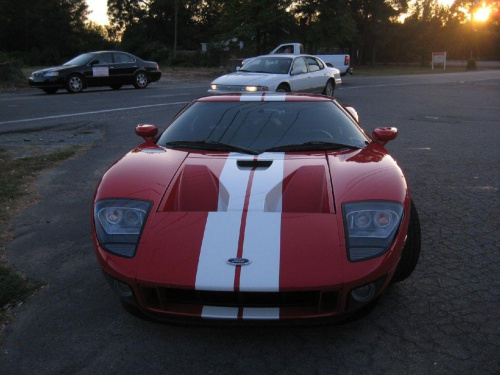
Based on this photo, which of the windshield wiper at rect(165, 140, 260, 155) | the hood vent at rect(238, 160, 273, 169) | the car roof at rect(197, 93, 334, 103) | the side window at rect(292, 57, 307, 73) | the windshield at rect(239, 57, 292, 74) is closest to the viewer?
the hood vent at rect(238, 160, 273, 169)

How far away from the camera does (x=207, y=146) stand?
364 cm

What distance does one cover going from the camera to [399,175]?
3166 millimetres

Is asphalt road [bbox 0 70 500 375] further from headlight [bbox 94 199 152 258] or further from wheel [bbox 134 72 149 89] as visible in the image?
wheel [bbox 134 72 149 89]

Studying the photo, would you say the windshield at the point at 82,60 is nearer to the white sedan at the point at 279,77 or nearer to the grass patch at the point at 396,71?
the white sedan at the point at 279,77

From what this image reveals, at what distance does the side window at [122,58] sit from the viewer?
18.1 metres

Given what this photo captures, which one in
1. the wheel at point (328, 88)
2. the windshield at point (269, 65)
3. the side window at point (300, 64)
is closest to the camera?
the windshield at point (269, 65)

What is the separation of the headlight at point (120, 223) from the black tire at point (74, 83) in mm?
Answer: 15164

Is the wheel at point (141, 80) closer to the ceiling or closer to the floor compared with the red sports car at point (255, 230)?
closer to the ceiling

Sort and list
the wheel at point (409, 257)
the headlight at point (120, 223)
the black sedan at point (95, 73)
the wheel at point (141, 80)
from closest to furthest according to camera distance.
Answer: the headlight at point (120, 223), the wheel at point (409, 257), the black sedan at point (95, 73), the wheel at point (141, 80)

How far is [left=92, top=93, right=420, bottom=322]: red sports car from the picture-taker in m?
2.41

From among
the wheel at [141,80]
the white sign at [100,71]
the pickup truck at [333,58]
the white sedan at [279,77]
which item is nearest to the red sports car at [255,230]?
the white sedan at [279,77]

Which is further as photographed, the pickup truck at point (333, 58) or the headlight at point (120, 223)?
the pickup truck at point (333, 58)

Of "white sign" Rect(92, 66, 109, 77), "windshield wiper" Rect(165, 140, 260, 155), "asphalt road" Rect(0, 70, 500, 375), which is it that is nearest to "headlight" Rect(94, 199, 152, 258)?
"asphalt road" Rect(0, 70, 500, 375)

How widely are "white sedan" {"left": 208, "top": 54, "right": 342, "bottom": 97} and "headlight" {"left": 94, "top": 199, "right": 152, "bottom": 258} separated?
340 inches
